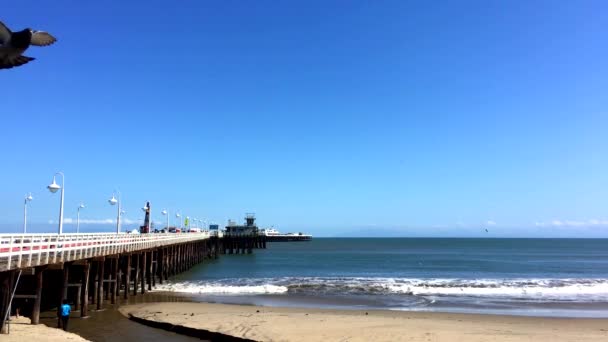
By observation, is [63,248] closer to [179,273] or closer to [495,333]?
[495,333]

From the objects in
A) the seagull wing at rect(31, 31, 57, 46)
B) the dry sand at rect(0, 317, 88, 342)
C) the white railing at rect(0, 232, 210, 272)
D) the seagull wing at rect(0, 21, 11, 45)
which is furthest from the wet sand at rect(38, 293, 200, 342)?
the seagull wing at rect(0, 21, 11, 45)

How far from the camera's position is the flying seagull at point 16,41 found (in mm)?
7913

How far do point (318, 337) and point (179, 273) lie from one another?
3197 centimetres

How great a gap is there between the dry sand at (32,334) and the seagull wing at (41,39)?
29.6 feet

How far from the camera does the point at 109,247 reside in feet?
77.4

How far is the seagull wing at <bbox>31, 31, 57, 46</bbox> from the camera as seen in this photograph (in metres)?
8.00

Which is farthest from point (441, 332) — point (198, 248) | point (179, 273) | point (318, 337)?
point (198, 248)

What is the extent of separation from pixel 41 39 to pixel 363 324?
15.0 m

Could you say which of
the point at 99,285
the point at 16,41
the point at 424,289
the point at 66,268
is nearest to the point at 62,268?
the point at 66,268

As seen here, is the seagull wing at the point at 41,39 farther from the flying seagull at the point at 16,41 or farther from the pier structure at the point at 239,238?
the pier structure at the point at 239,238

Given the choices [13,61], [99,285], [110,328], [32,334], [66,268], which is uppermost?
[13,61]

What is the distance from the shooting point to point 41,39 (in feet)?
26.7

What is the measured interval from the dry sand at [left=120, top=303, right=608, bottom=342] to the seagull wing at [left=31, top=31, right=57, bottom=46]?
35.3 ft

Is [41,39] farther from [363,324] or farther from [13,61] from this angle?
[363,324]
